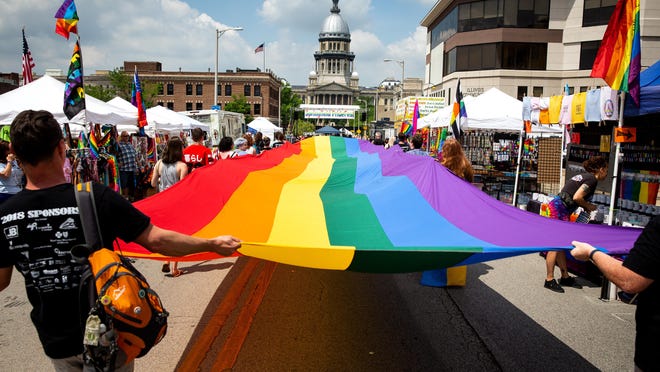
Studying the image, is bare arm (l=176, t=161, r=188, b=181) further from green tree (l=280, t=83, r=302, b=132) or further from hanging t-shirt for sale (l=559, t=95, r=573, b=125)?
green tree (l=280, t=83, r=302, b=132)

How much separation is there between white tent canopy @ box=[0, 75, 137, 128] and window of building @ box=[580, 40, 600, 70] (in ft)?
124

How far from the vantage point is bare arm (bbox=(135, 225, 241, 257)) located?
96.4 inches

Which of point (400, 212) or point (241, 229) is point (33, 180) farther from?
point (400, 212)

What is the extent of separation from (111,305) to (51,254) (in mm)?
399

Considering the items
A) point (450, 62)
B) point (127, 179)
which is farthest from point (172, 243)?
point (450, 62)

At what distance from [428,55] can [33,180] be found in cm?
5593

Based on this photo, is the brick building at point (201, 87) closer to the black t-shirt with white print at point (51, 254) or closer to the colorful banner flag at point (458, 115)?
the colorful banner flag at point (458, 115)

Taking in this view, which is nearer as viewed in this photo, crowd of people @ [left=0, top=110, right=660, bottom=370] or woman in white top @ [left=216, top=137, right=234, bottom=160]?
crowd of people @ [left=0, top=110, right=660, bottom=370]

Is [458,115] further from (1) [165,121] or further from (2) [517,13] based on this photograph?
(2) [517,13]

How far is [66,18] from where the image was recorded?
913 centimetres

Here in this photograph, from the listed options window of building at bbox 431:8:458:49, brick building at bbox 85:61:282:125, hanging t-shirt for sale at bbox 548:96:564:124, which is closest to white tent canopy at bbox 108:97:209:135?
hanging t-shirt for sale at bbox 548:96:564:124

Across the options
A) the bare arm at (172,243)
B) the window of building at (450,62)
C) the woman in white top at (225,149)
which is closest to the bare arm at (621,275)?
the bare arm at (172,243)

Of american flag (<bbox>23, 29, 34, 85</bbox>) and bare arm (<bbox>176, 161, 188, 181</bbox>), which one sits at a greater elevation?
american flag (<bbox>23, 29, 34, 85</bbox>)

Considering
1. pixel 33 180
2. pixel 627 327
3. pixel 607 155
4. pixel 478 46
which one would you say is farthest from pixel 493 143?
pixel 478 46
